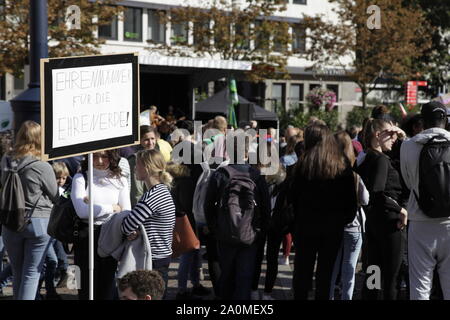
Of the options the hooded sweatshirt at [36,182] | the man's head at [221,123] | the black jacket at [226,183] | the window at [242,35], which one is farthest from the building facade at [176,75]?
the hooded sweatshirt at [36,182]

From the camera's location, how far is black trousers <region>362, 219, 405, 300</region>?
6422mm

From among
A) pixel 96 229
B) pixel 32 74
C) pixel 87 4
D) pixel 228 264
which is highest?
pixel 87 4

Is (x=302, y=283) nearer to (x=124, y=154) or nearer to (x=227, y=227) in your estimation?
(x=227, y=227)

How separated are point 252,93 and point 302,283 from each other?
3822cm

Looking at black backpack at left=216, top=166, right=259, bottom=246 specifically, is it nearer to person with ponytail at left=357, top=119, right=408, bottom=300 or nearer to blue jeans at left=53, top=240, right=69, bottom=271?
person with ponytail at left=357, top=119, right=408, bottom=300

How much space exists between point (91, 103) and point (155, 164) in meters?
0.93

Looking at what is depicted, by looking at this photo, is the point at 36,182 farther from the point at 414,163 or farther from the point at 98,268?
the point at 414,163

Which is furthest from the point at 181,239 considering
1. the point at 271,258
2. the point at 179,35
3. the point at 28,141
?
the point at 179,35

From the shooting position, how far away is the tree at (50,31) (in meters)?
27.5

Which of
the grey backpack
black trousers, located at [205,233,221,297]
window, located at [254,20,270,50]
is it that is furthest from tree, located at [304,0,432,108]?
the grey backpack

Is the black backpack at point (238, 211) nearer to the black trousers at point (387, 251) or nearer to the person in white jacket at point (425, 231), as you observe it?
the black trousers at point (387, 251)

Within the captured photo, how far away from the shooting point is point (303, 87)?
4653cm

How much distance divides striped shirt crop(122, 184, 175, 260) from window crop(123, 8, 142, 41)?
3524cm
